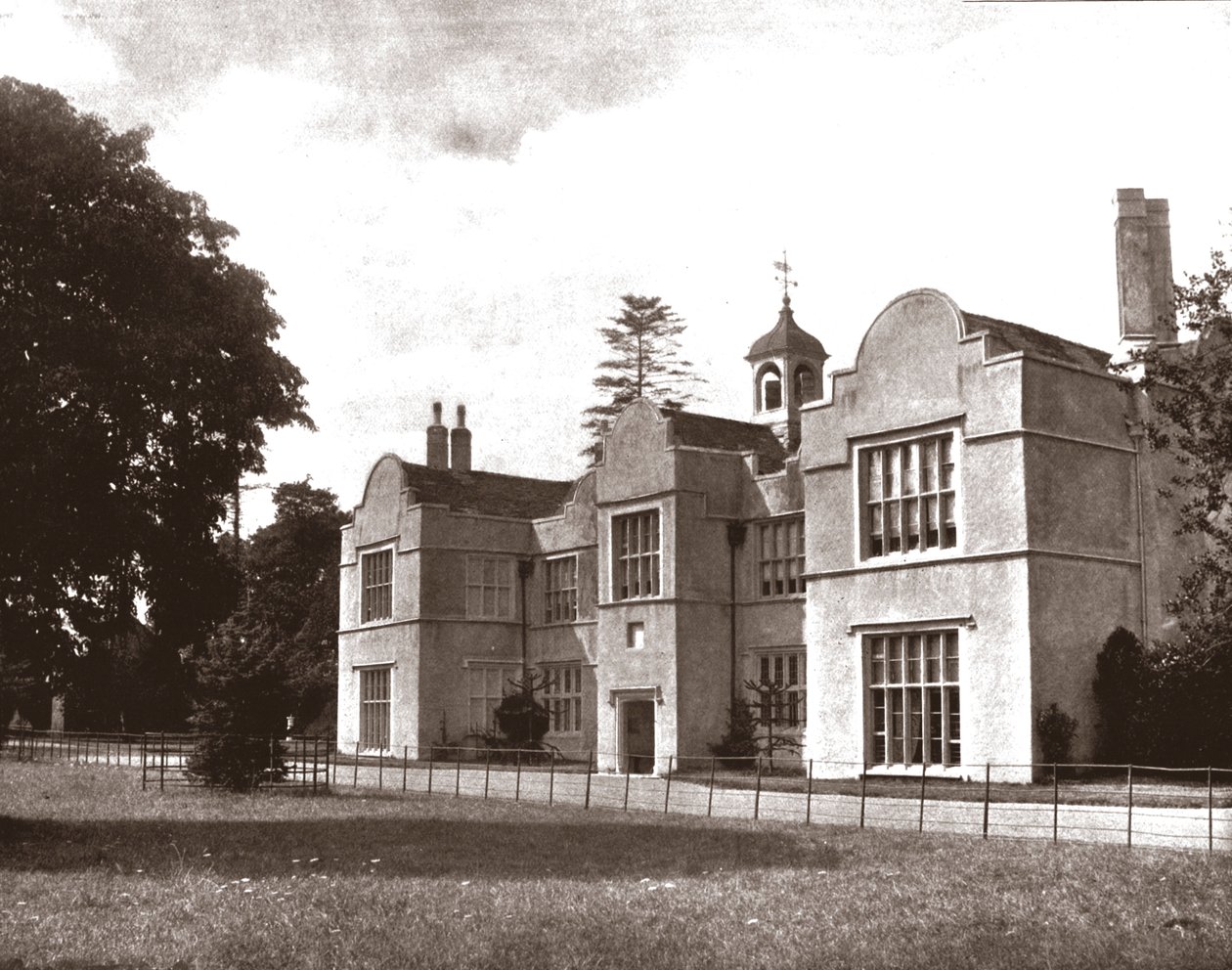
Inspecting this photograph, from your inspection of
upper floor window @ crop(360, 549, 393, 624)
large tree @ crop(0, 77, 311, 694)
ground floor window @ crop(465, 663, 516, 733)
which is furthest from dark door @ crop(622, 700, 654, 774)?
large tree @ crop(0, 77, 311, 694)

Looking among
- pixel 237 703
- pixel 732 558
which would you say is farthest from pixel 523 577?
pixel 237 703

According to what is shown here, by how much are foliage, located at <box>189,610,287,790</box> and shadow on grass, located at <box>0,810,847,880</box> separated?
6.56 meters

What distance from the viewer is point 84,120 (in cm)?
2039

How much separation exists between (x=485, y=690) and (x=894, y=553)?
57.0 ft

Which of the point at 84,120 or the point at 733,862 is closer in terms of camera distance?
the point at 733,862

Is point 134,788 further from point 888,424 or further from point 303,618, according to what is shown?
point 303,618

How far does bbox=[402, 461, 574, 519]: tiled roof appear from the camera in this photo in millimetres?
43669

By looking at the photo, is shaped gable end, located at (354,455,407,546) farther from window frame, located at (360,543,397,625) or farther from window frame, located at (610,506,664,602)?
window frame, located at (610,506,664,602)

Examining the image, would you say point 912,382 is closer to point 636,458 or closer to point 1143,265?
point 1143,265

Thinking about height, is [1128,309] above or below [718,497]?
above

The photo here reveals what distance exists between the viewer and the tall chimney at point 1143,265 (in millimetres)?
29922

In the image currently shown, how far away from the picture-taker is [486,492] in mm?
45250

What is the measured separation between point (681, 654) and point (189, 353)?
16.0 m

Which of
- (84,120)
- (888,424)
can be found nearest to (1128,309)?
(888,424)
